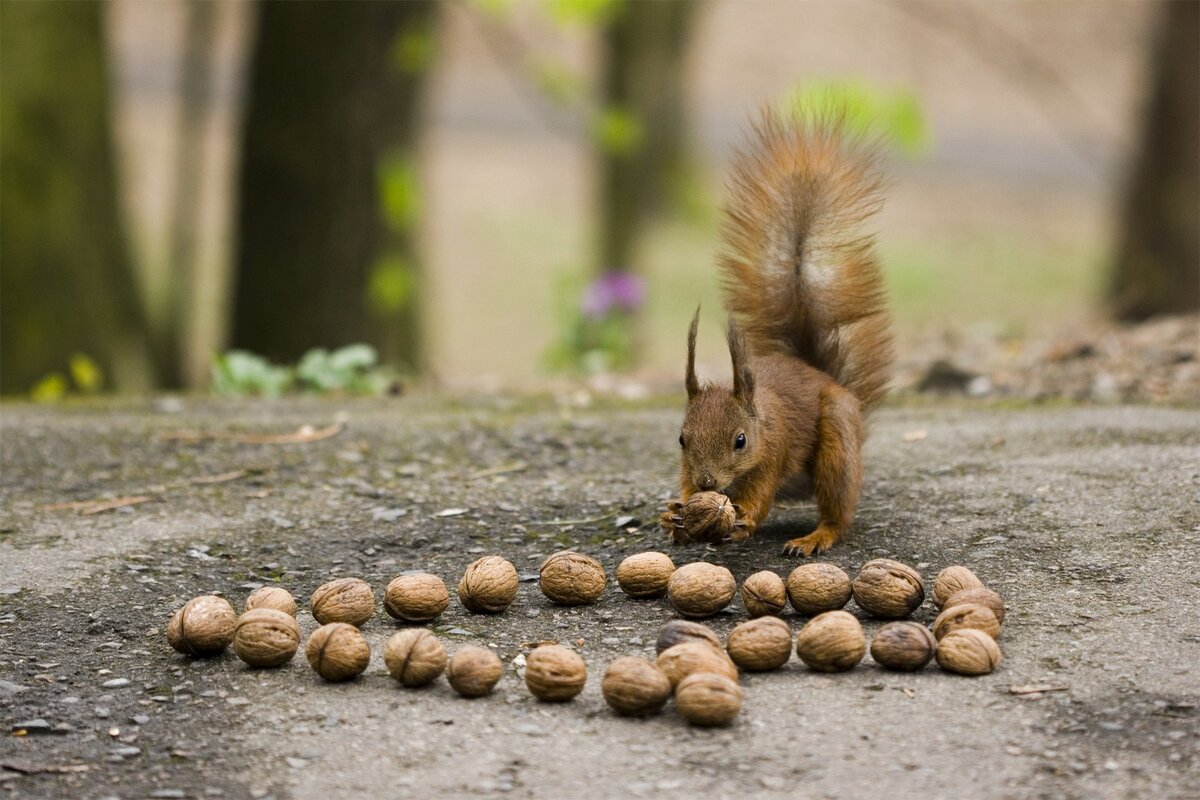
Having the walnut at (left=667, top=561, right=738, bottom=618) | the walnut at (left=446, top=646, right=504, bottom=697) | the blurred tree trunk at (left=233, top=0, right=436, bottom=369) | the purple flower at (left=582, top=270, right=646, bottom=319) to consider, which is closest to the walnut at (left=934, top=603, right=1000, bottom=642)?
the walnut at (left=667, top=561, right=738, bottom=618)

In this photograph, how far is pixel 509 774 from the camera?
1968 millimetres

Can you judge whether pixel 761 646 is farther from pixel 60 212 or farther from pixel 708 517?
pixel 60 212

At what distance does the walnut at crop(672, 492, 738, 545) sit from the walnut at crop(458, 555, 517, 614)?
0.38m

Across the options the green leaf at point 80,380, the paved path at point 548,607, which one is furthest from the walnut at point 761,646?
the green leaf at point 80,380

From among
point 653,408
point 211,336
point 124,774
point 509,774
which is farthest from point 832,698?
point 211,336

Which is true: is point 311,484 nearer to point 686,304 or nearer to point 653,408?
point 653,408

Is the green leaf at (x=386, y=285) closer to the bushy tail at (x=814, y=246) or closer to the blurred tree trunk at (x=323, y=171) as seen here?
the blurred tree trunk at (x=323, y=171)

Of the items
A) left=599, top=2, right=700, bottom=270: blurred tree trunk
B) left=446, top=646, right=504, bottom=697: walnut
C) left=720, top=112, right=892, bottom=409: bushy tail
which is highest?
left=599, top=2, right=700, bottom=270: blurred tree trunk

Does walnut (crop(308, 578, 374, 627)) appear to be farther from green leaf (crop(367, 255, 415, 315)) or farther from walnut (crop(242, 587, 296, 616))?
green leaf (crop(367, 255, 415, 315))

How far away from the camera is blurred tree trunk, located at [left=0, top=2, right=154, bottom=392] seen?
614cm

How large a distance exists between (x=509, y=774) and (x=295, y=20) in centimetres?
444

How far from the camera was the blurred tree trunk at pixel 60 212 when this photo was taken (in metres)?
6.14

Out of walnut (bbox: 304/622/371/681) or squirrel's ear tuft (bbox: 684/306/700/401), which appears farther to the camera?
squirrel's ear tuft (bbox: 684/306/700/401)

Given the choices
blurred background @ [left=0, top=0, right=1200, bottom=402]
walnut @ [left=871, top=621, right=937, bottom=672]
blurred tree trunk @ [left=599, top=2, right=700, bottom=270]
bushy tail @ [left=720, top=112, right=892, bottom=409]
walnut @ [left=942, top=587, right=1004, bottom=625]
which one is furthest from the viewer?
blurred tree trunk @ [left=599, top=2, right=700, bottom=270]
